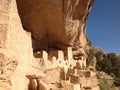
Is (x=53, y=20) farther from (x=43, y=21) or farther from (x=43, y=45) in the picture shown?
(x=43, y=45)

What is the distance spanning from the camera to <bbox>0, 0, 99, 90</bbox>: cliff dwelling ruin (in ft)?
30.6

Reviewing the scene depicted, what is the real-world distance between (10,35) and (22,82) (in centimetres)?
185

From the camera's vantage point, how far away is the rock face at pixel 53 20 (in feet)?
51.5

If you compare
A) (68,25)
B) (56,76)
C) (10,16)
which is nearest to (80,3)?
(68,25)

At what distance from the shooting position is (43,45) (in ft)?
58.4

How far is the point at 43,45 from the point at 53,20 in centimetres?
226

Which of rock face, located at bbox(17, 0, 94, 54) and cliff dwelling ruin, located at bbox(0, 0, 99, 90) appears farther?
rock face, located at bbox(17, 0, 94, 54)

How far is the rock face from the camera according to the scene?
15.7m

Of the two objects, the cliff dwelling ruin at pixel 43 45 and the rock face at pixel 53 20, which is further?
the rock face at pixel 53 20

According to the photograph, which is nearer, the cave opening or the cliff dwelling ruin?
the cliff dwelling ruin

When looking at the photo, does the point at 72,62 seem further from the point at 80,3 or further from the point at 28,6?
the point at 28,6

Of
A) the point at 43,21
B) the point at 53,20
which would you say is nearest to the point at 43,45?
the point at 43,21

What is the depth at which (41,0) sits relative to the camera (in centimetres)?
1535

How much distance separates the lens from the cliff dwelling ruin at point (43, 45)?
9328 millimetres
